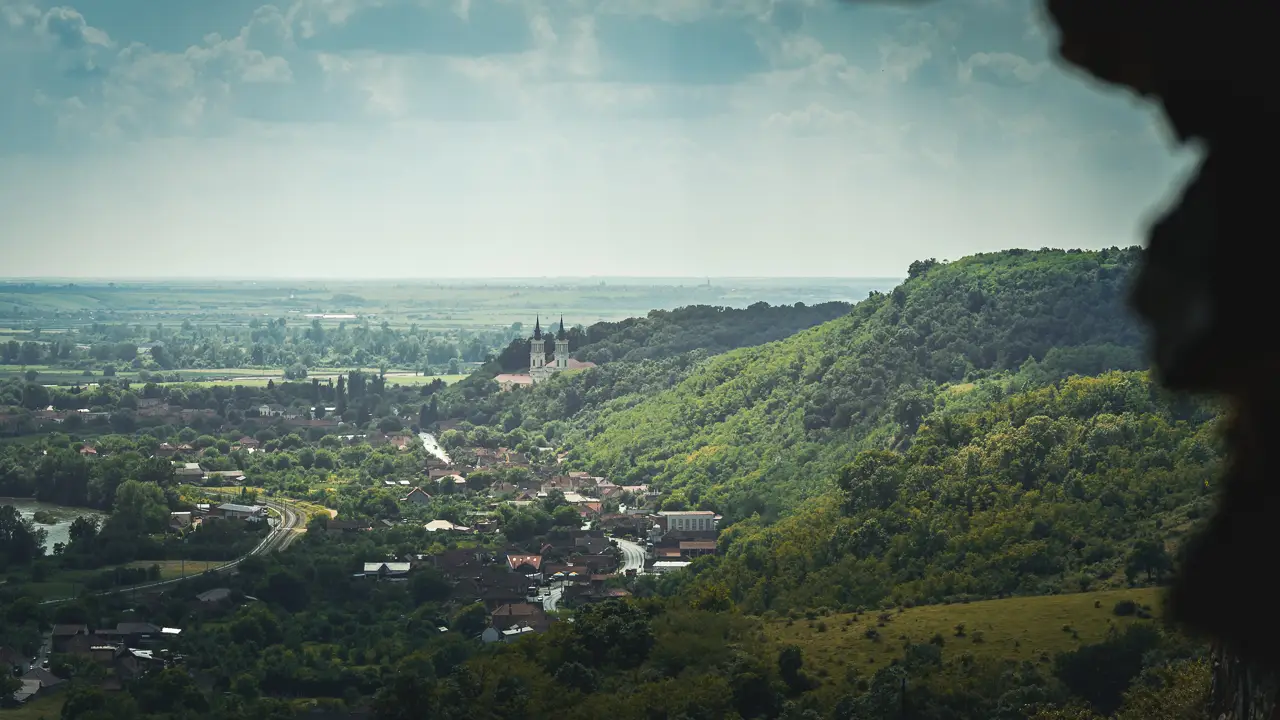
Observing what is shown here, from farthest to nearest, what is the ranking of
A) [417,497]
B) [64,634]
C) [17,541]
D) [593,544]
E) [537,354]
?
[537,354] → [417,497] → [593,544] → [17,541] → [64,634]

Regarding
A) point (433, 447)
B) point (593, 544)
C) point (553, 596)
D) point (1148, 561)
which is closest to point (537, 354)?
point (433, 447)

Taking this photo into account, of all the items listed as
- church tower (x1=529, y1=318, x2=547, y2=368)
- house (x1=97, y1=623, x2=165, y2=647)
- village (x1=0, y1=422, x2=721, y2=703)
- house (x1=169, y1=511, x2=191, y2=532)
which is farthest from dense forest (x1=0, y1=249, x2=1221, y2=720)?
church tower (x1=529, y1=318, x2=547, y2=368)

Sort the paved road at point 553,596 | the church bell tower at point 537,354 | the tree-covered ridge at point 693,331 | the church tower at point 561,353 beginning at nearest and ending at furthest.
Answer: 1. the paved road at point 553,596
2. the tree-covered ridge at point 693,331
3. the church tower at point 561,353
4. the church bell tower at point 537,354

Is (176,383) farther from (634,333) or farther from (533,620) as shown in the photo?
(533,620)

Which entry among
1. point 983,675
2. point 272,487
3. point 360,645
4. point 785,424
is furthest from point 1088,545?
point 272,487

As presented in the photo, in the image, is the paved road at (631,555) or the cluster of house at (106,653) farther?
the paved road at (631,555)

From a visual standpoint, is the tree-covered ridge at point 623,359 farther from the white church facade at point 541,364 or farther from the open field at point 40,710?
the open field at point 40,710

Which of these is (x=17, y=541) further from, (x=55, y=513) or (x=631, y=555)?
(x=631, y=555)

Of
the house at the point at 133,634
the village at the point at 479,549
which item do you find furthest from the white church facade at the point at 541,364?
the house at the point at 133,634
